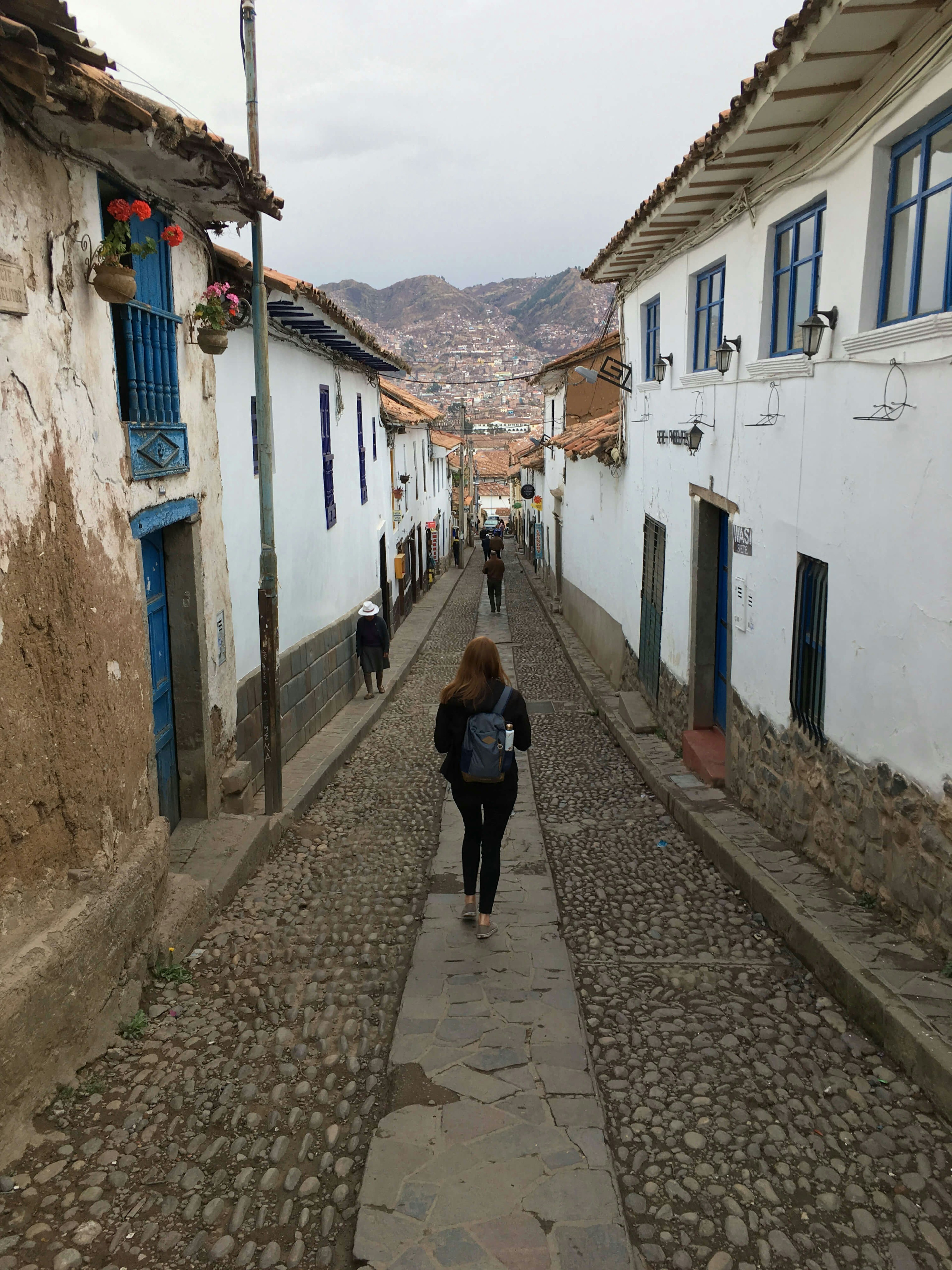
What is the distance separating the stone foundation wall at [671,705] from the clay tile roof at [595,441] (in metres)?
3.73

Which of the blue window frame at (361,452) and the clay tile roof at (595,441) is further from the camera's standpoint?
the blue window frame at (361,452)

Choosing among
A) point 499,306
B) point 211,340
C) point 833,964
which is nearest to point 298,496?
point 211,340

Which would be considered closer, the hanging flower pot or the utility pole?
the hanging flower pot

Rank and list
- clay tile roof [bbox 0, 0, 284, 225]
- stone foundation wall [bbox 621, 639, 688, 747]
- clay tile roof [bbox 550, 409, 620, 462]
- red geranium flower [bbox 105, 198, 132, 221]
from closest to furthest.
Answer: clay tile roof [bbox 0, 0, 284, 225] < red geranium flower [bbox 105, 198, 132, 221] < stone foundation wall [bbox 621, 639, 688, 747] < clay tile roof [bbox 550, 409, 620, 462]

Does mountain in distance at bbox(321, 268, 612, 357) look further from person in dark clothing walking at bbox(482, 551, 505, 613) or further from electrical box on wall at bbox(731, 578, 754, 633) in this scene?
electrical box on wall at bbox(731, 578, 754, 633)

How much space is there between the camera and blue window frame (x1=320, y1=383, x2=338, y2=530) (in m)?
11.5

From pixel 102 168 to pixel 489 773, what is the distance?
3820mm

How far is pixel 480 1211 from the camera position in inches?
123

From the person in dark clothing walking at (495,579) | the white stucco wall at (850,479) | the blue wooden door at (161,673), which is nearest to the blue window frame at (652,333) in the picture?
the white stucco wall at (850,479)

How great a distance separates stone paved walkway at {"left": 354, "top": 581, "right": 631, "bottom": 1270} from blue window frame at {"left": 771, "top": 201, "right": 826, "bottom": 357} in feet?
14.1

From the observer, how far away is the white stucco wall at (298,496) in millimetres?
7754

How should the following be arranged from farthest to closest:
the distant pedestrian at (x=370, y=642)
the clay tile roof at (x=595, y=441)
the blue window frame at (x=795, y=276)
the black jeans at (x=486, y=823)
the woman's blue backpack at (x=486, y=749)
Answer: the clay tile roof at (x=595, y=441), the distant pedestrian at (x=370, y=642), the blue window frame at (x=795, y=276), the black jeans at (x=486, y=823), the woman's blue backpack at (x=486, y=749)

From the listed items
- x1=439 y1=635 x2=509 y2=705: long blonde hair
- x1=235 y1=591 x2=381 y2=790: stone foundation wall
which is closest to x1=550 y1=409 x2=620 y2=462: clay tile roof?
x1=235 y1=591 x2=381 y2=790: stone foundation wall

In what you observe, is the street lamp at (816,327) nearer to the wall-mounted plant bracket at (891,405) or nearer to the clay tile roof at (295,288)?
the wall-mounted plant bracket at (891,405)
